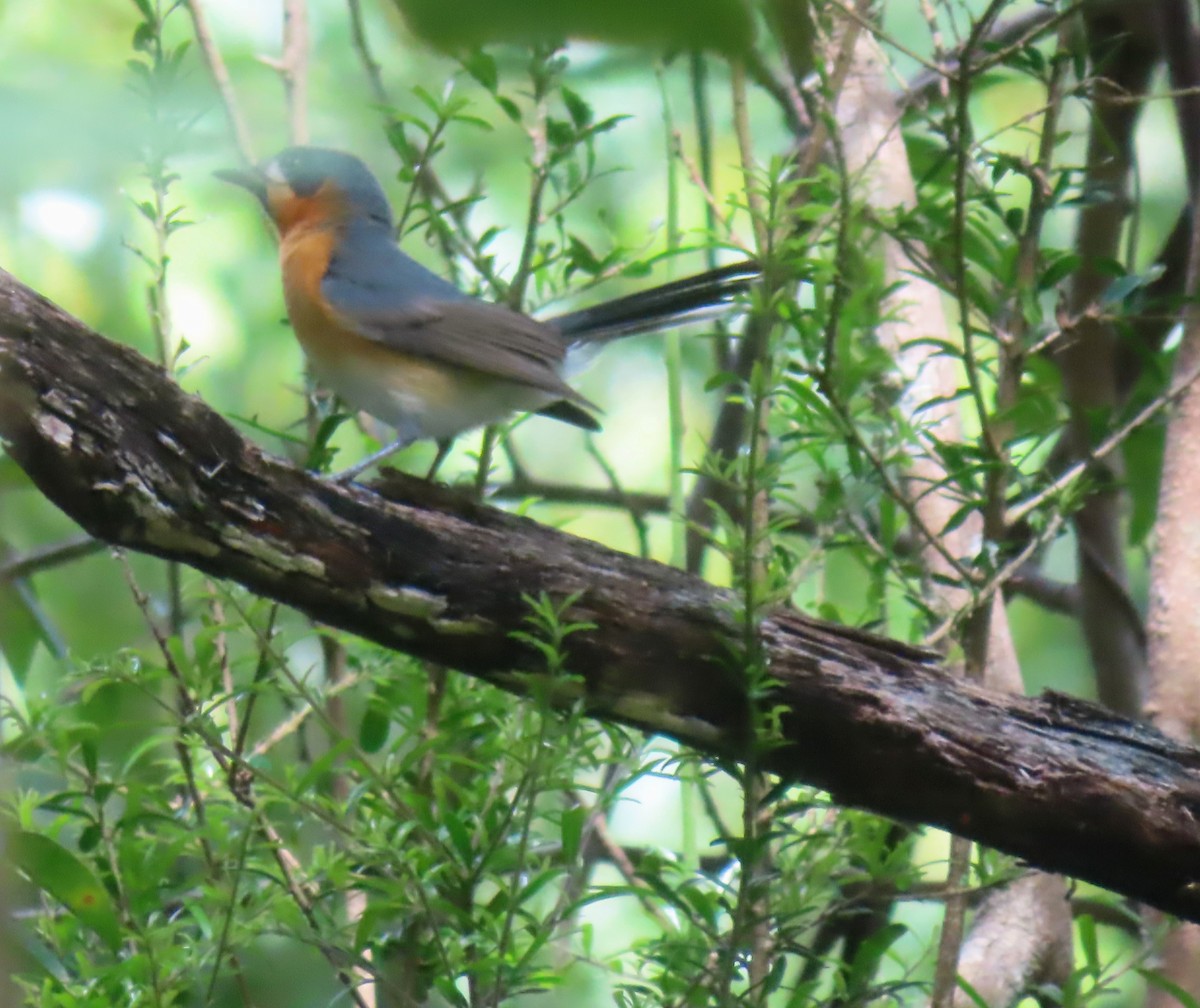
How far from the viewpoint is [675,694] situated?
156cm

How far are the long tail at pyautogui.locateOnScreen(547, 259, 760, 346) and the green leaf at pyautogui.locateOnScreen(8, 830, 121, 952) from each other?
1.20 metres

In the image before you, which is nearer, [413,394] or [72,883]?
[72,883]

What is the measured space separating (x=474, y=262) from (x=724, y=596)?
744 mm

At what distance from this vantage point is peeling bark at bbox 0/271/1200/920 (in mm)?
1467

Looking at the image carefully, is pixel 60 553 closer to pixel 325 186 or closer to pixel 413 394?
pixel 413 394

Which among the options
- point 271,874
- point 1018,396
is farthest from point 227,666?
point 1018,396

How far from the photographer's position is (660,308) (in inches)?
92.1

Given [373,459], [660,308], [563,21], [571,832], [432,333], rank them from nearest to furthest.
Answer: [563,21]
[571,832]
[373,459]
[660,308]
[432,333]

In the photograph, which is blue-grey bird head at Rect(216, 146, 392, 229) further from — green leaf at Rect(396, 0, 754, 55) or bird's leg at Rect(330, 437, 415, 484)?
green leaf at Rect(396, 0, 754, 55)

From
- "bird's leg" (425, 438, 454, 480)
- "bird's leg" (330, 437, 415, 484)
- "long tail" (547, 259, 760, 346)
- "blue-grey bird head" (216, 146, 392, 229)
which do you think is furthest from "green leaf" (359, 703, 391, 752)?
"blue-grey bird head" (216, 146, 392, 229)

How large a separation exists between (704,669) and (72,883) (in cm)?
72

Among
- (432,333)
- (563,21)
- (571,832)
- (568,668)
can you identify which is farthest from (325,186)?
(563,21)

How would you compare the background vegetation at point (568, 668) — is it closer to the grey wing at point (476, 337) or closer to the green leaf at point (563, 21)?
the grey wing at point (476, 337)

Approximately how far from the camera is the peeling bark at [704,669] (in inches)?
57.7
